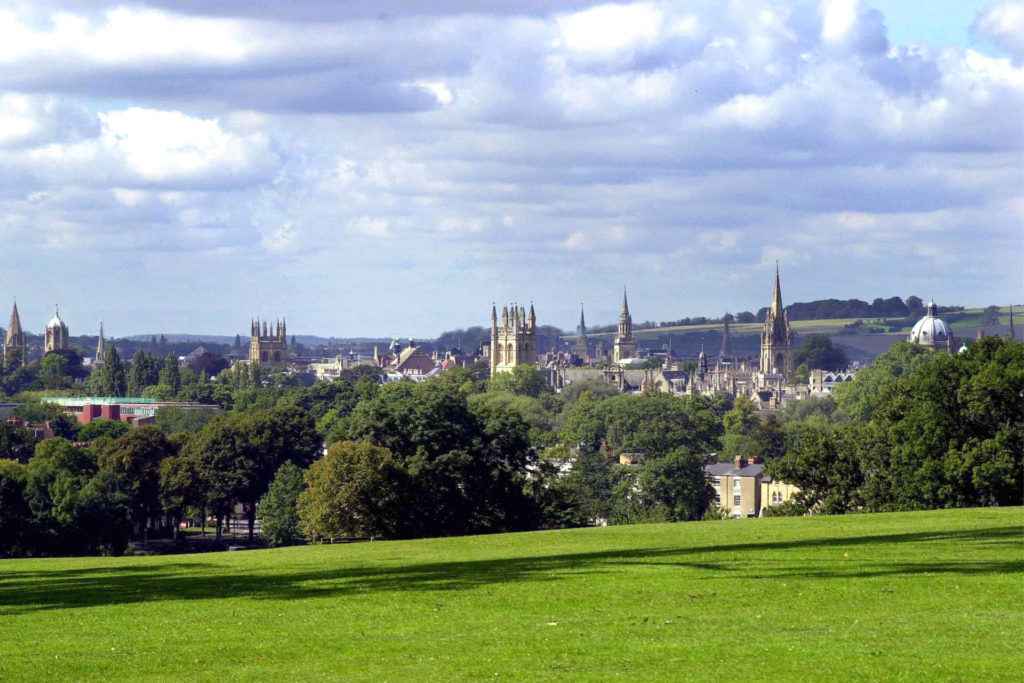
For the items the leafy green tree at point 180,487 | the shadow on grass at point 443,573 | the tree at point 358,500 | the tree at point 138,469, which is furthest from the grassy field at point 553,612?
the tree at point 138,469

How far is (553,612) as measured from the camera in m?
19.8

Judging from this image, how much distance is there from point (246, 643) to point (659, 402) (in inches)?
4177

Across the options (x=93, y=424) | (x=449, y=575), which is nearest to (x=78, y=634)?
(x=449, y=575)

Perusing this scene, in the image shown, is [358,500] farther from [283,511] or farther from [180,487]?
[180,487]

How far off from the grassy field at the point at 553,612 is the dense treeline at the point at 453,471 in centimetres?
1517

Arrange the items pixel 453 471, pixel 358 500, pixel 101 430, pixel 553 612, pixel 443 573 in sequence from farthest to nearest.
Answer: pixel 101 430, pixel 453 471, pixel 358 500, pixel 443 573, pixel 553 612

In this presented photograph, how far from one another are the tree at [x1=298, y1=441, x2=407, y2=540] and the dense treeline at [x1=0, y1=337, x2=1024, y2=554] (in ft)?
0.15

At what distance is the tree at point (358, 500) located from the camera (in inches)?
1789

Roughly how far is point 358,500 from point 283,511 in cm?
1704

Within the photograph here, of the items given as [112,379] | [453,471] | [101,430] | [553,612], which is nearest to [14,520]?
[453,471]

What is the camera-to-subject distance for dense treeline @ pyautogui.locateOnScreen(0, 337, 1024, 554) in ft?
143

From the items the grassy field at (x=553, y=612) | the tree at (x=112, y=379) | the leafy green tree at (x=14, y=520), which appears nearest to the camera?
the grassy field at (x=553, y=612)

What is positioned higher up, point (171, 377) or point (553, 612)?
point (171, 377)

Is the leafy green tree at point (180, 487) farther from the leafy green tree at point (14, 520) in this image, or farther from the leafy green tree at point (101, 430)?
the leafy green tree at point (101, 430)
